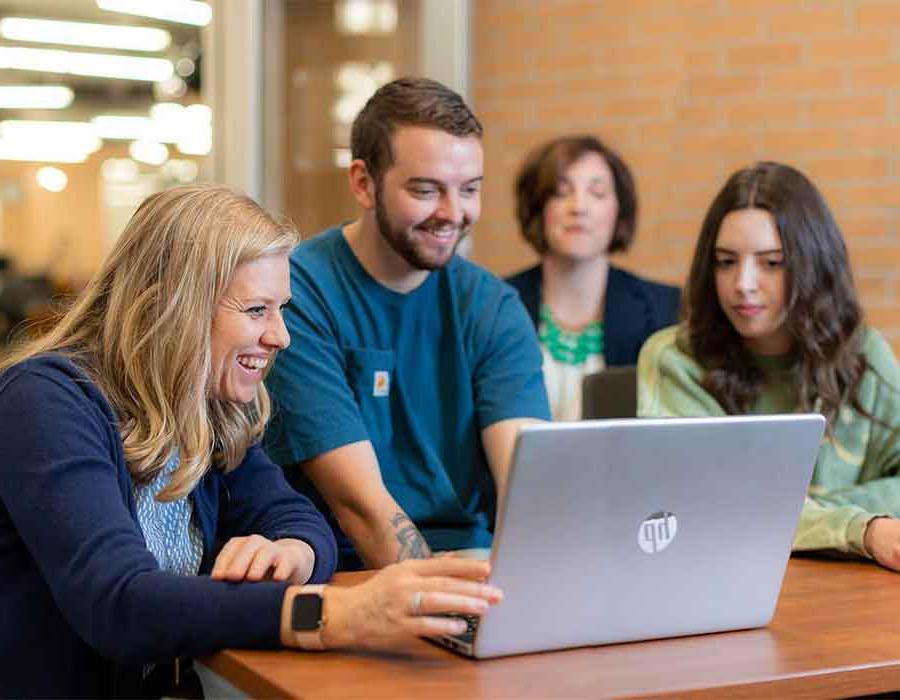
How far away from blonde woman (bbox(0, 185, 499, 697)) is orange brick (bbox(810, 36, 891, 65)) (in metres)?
→ 2.66

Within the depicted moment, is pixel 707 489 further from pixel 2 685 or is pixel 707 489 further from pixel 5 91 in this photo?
pixel 5 91

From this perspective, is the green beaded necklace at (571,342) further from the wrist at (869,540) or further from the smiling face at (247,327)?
the smiling face at (247,327)

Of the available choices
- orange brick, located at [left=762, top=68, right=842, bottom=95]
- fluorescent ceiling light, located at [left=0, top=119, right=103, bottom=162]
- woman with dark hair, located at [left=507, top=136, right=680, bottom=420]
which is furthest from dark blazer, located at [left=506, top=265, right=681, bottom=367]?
fluorescent ceiling light, located at [left=0, top=119, right=103, bottom=162]

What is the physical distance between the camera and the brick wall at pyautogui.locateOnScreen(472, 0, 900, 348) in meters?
4.02

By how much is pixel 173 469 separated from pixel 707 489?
690 millimetres

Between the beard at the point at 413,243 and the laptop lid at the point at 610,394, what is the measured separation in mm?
459

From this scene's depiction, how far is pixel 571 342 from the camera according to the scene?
347cm

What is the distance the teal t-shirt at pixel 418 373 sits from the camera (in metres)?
2.44

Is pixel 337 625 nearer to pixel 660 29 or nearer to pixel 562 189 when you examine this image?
pixel 562 189

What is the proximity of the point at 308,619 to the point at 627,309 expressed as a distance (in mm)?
2080

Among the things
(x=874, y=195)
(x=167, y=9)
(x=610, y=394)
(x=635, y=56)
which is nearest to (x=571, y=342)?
(x=610, y=394)

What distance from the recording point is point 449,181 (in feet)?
8.26

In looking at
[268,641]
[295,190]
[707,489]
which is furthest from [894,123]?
[268,641]

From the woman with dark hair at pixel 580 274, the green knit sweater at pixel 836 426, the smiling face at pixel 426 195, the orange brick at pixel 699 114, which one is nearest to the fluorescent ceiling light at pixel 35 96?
the woman with dark hair at pixel 580 274
